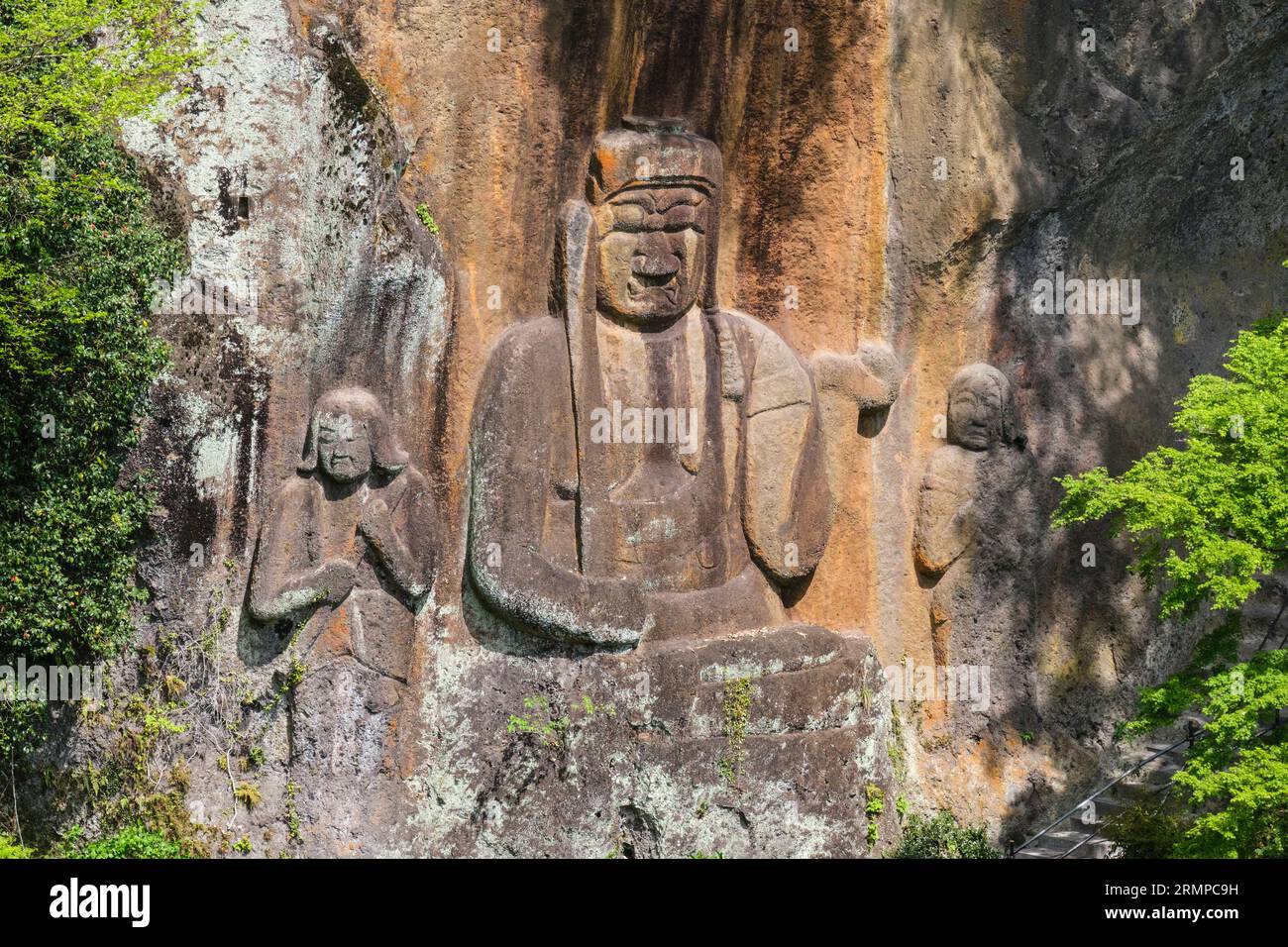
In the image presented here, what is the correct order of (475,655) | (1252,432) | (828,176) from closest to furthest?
(1252,432)
(475,655)
(828,176)

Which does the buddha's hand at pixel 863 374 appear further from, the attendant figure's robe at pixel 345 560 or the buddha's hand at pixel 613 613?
the attendant figure's robe at pixel 345 560

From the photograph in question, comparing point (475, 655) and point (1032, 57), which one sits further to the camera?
point (1032, 57)

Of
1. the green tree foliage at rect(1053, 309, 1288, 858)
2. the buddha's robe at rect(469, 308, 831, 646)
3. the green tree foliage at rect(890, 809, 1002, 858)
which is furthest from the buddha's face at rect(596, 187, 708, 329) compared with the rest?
the green tree foliage at rect(890, 809, 1002, 858)

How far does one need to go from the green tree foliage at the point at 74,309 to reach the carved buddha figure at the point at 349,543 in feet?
3.24

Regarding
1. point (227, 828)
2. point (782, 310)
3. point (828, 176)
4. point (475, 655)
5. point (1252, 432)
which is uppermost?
point (828, 176)

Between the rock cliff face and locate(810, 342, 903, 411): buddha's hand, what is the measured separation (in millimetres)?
53

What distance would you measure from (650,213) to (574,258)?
24.9 inches

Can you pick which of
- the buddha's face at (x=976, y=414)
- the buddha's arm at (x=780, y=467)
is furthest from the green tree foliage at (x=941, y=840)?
the buddha's face at (x=976, y=414)

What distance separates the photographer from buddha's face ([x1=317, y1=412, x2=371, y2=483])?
535 inches

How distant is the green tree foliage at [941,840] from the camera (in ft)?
48.7

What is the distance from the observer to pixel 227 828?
1371 cm

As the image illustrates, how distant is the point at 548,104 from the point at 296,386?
2637mm

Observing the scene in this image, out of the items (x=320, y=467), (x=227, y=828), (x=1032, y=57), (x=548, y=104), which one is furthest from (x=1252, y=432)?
(x=227, y=828)

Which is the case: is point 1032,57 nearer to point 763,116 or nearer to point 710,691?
point 763,116
